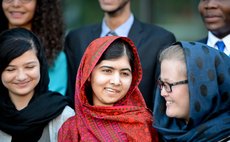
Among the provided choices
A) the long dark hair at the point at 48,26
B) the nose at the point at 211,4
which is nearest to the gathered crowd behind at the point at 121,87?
the nose at the point at 211,4

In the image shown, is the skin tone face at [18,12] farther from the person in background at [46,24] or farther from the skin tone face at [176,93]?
the skin tone face at [176,93]

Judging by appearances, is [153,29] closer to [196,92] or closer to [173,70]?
[173,70]

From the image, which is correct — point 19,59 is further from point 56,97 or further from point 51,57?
point 51,57

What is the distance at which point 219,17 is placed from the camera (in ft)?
14.7

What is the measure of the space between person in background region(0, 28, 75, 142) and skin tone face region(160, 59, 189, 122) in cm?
84

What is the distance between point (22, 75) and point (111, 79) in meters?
0.63

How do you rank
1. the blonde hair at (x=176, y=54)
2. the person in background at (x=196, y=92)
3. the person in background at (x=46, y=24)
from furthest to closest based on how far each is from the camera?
the person in background at (x=46, y=24), the blonde hair at (x=176, y=54), the person in background at (x=196, y=92)

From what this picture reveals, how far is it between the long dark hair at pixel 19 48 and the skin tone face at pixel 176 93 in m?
0.97

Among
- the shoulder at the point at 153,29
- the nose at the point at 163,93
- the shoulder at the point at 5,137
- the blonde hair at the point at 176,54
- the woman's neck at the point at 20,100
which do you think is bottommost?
the shoulder at the point at 5,137

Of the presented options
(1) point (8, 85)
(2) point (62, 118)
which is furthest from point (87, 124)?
(1) point (8, 85)

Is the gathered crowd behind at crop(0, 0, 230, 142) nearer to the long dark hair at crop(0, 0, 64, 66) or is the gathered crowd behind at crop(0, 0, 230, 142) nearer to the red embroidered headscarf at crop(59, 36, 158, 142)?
the red embroidered headscarf at crop(59, 36, 158, 142)

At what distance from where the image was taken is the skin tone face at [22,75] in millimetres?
4008

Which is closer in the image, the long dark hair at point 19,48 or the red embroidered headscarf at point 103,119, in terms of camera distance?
the red embroidered headscarf at point 103,119

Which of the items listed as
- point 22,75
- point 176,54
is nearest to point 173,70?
point 176,54
